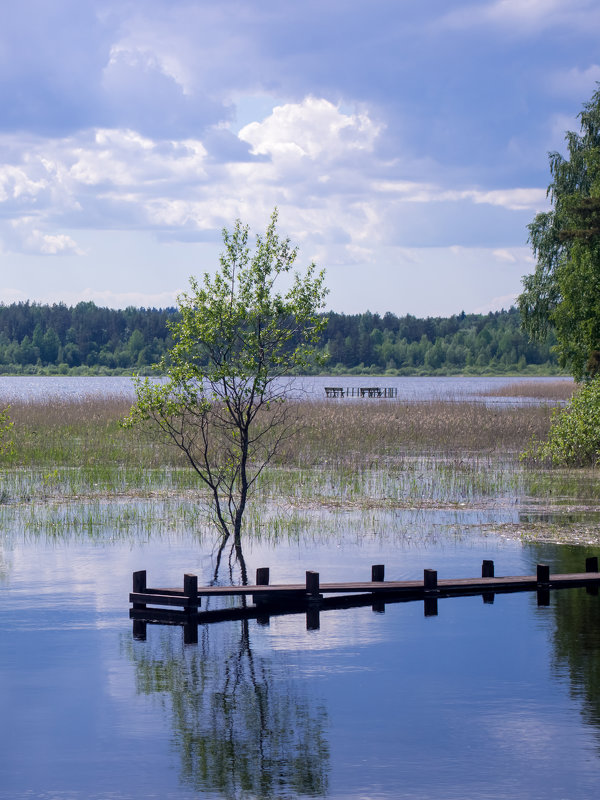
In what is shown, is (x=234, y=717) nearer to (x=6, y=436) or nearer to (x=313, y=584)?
(x=313, y=584)

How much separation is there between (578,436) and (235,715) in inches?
889

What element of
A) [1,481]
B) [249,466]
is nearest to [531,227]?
[249,466]

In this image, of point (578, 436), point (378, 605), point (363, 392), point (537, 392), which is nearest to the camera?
point (378, 605)

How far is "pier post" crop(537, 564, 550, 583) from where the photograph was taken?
1552 cm

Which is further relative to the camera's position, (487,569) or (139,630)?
(487,569)

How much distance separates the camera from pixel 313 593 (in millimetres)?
14703

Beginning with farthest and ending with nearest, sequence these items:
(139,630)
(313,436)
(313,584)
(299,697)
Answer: (313,436) → (313,584) → (139,630) → (299,697)

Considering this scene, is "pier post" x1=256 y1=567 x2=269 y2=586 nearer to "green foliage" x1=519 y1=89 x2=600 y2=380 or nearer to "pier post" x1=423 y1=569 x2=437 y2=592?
"pier post" x1=423 y1=569 x2=437 y2=592

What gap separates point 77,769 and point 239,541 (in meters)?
10.8

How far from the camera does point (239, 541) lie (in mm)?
19641

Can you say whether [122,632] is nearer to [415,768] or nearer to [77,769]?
[77,769]

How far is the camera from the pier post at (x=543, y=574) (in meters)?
15.5

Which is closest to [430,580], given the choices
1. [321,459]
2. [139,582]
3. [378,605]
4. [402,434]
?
[378,605]

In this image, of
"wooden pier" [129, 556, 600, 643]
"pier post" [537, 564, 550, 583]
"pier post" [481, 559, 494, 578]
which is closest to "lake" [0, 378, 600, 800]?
"wooden pier" [129, 556, 600, 643]
